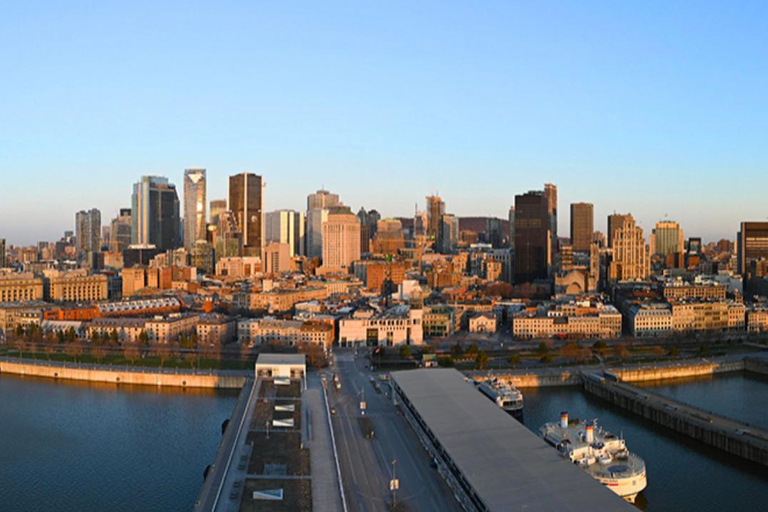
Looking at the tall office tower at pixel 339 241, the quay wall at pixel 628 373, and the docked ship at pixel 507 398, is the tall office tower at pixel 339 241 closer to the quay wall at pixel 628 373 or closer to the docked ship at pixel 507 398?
the quay wall at pixel 628 373

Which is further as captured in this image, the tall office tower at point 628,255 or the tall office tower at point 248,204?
the tall office tower at point 248,204

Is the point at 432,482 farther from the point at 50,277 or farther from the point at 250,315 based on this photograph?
the point at 50,277

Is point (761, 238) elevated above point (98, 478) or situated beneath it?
elevated above

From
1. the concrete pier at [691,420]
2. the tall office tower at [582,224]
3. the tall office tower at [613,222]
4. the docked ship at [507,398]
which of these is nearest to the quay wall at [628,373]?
the concrete pier at [691,420]

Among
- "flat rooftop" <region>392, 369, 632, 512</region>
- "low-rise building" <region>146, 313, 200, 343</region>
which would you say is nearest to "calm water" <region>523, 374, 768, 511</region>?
"flat rooftop" <region>392, 369, 632, 512</region>

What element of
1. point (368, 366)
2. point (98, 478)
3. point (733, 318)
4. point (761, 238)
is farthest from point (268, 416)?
point (761, 238)

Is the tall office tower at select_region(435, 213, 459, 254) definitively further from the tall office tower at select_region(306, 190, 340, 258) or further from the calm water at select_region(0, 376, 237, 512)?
the calm water at select_region(0, 376, 237, 512)

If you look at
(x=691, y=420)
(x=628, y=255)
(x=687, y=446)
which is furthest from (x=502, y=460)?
(x=628, y=255)
